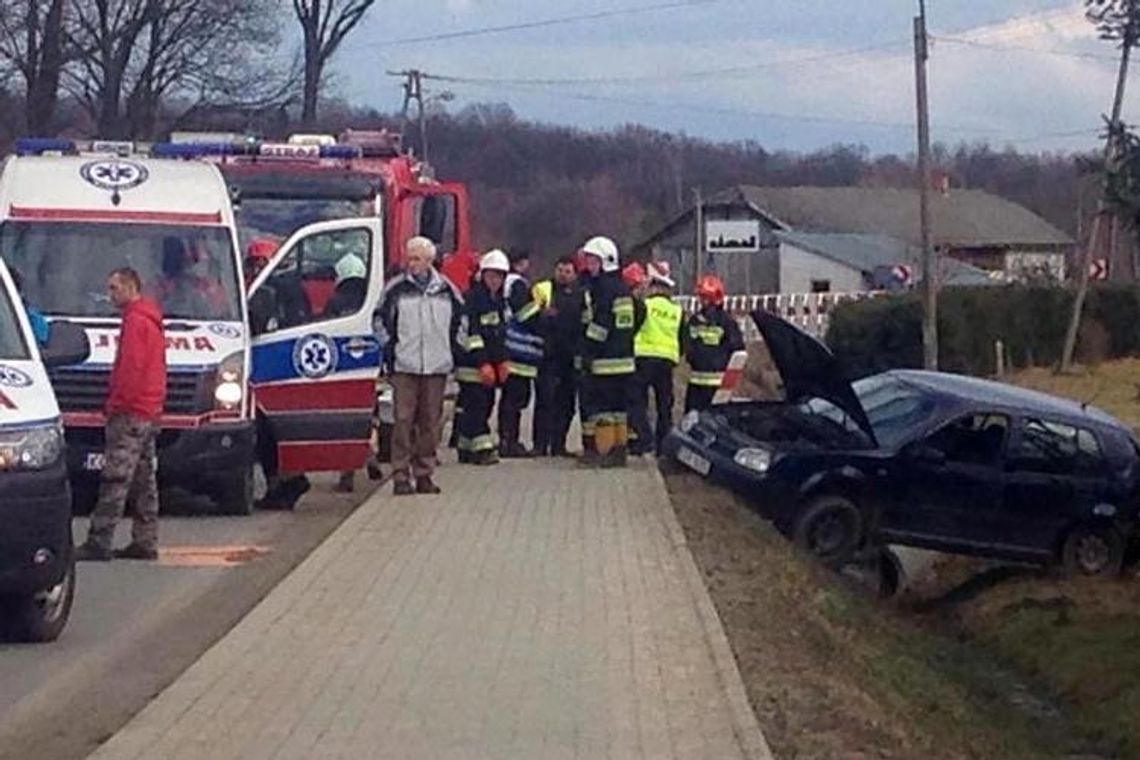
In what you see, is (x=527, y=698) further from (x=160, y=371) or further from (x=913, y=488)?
(x=913, y=488)

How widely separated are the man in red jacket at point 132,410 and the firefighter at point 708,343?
8512 mm

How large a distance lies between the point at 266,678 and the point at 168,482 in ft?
25.4

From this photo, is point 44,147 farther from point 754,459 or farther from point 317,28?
point 317,28

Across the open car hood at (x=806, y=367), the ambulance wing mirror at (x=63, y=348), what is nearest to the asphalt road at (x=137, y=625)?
the ambulance wing mirror at (x=63, y=348)

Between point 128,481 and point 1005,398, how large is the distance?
7712 millimetres

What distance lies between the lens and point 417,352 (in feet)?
62.2

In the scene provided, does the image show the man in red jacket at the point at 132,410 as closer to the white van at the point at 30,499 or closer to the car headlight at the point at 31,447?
the white van at the point at 30,499

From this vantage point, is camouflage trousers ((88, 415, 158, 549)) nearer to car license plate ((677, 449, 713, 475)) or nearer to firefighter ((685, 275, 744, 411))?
car license plate ((677, 449, 713, 475))

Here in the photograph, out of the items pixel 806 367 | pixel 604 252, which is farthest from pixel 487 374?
pixel 806 367

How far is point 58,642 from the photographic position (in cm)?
1274

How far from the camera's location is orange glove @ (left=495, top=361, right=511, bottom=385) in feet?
72.9

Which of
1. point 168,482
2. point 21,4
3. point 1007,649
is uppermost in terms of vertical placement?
point 21,4

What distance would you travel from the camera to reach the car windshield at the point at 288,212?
81.4 ft

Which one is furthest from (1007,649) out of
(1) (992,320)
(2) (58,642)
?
(1) (992,320)
